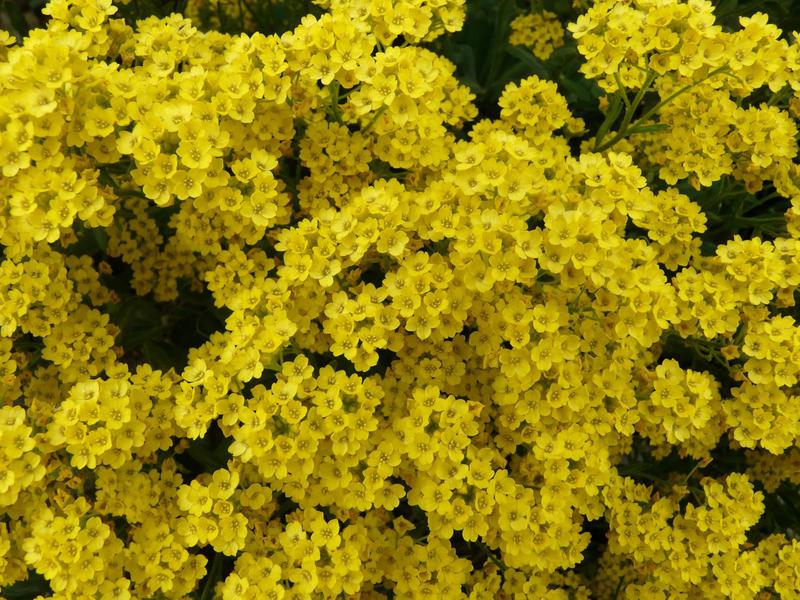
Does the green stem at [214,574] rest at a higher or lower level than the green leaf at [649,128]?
lower

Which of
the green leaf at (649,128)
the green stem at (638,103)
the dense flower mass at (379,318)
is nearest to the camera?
the dense flower mass at (379,318)

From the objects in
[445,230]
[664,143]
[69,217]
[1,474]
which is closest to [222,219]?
[69,217]

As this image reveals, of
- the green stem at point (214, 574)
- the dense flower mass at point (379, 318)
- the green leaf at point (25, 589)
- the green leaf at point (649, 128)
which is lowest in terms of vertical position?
the green leaf at point (25, 589)

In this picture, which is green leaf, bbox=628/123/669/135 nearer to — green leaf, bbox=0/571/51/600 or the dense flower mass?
the dense flower mass

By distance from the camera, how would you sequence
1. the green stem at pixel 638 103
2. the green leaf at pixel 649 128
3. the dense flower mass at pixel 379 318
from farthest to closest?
the green leaf at pixel 649 128, the green stem at pixel 638 103, the dense flower mass at pixel 379 318

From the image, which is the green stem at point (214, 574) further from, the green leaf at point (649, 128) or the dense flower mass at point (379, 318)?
the green leaf at point (649, 128)

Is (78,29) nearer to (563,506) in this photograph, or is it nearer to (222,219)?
(222,219)

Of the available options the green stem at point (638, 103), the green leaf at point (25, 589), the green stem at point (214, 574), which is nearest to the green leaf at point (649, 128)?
the green stem at point (638, 103)

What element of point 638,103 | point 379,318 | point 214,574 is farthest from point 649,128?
point 214,574

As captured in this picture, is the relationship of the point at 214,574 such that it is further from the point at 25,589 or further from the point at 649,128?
the point at 649,128

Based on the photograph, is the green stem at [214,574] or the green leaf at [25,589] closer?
the green stem at [214,574]

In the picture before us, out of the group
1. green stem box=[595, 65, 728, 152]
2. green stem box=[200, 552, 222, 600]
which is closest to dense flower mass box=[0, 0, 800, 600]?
green stem box=[595, 65, 728, 152]
